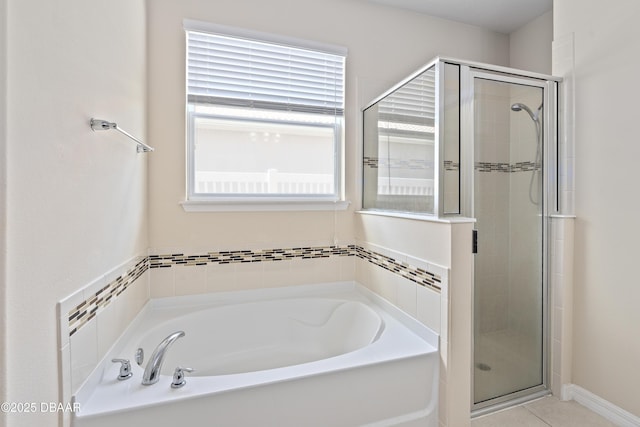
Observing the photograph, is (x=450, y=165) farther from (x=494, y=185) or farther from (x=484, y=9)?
(x=484, y=9)

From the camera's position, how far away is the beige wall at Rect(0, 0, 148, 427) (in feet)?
2.68

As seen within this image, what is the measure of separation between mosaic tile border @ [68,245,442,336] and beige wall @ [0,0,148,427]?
0.35 ft

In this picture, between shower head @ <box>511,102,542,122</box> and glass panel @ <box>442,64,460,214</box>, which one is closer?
glass panel @ <box>442,64,460,214</box>

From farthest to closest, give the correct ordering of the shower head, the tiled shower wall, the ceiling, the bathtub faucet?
1. the ceiling
2. the shower head
3. the bathtub faucet
4. the tiled shower wall

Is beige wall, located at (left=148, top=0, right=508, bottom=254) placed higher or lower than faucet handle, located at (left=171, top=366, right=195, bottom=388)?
higher

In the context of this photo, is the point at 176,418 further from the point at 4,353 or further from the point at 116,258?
the point at 116,258

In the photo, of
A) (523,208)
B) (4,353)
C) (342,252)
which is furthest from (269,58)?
(4,353)

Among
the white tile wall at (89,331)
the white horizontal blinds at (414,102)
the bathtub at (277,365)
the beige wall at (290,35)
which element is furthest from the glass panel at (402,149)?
the white tile wall at (89,331)

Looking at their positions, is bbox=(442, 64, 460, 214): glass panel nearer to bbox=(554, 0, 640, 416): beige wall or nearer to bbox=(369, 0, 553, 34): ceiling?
bbox=(554, 0, 640, 416): beige wall

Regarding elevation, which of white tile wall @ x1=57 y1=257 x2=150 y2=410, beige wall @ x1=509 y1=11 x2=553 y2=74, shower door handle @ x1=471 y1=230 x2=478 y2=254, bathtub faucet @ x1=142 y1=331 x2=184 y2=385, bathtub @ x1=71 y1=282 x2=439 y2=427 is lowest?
bathtub @ x1=71 y1=282 x2=439 y2=427

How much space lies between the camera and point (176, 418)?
3.85 ft

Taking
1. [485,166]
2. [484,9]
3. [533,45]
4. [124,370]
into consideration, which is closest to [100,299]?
[124,370]

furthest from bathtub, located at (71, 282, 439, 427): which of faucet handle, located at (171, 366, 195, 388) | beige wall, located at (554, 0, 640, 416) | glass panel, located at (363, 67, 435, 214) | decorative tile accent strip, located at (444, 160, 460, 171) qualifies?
beige wall, located at (554, 0, 640, 416)

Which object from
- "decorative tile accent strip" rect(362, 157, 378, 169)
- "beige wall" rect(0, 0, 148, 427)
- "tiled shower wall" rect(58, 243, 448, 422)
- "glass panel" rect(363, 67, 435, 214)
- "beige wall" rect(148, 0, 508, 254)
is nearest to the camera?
"beige wall" rect(0, 0, 148, 427)
